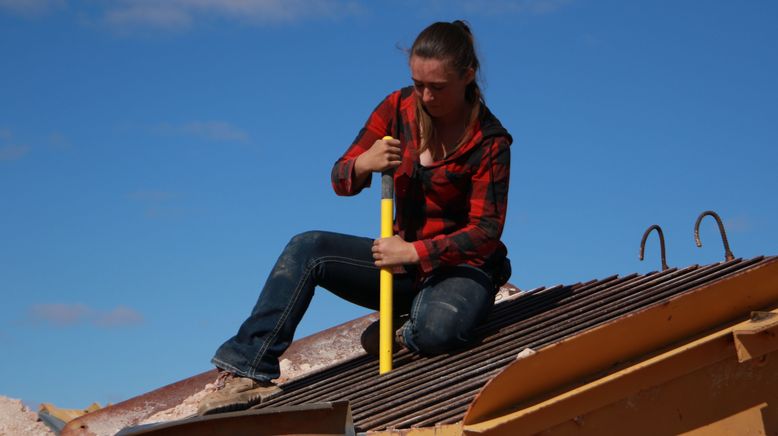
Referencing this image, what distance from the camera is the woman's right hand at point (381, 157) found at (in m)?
4.54

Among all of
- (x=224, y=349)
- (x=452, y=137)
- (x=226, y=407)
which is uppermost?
(x=452, y=137)

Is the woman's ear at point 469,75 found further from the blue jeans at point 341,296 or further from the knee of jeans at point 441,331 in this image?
the knee of jeans at point 441,331

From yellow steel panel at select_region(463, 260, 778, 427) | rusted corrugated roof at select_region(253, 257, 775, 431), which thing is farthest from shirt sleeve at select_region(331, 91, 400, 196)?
yellow steel panel at select_region(463, 260, 778, 427)

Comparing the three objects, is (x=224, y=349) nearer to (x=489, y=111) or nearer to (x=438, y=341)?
(x=438, y=341)

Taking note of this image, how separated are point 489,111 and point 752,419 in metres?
1.75

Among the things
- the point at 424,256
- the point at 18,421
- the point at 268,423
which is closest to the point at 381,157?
the point at 424,256

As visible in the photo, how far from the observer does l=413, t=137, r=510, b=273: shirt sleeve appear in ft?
15.0

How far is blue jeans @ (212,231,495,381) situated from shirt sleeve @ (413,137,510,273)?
0.44 ft

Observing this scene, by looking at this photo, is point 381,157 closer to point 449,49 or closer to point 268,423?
point 449,49

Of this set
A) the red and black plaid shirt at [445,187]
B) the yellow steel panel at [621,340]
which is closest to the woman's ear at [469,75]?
the red and black plaid shirt at [445,187]

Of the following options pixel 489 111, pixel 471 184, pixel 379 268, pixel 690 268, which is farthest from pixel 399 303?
pixel 690 268

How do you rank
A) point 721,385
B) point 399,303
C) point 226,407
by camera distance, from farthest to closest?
point 399,303
point 226,407
point 721,385

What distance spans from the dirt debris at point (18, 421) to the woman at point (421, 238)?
9.41ft

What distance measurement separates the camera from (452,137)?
475 cm
